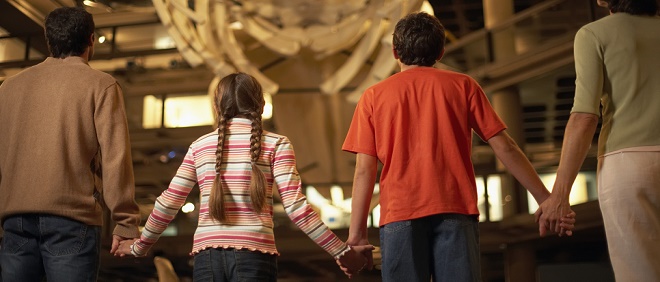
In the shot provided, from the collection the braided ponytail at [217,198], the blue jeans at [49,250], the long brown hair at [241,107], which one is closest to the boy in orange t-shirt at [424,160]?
the long brown hair at [241,107]

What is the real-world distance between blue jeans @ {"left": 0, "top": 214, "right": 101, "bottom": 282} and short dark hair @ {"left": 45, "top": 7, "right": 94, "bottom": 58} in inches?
20.6

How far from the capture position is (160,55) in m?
10.1

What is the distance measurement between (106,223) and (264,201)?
7.03m

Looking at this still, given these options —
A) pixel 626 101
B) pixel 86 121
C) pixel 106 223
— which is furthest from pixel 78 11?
pixel 106 223

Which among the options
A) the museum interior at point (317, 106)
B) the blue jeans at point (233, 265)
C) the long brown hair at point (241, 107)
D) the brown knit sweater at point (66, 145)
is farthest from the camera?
the museum interior at point (317, 106)

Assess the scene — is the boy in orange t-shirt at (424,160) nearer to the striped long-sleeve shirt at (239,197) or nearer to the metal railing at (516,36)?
the striped long-sleeve shirt at (239,197)

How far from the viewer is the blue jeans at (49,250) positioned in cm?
240

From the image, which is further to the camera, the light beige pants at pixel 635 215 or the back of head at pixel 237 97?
the back of head at pixel 237 97

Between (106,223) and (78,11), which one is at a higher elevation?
(78,11)

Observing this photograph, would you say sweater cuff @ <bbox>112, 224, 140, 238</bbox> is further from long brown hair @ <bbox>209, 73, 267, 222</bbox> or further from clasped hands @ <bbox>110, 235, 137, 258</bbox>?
long brown hair @ <bbox>209, 73, 267, 222</bbox>

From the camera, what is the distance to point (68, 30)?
2678 mm

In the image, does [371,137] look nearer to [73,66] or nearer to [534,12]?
[73,66]

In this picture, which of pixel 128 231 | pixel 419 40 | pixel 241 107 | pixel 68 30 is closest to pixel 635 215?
pixel 419 40

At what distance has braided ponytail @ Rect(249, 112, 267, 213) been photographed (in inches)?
104
